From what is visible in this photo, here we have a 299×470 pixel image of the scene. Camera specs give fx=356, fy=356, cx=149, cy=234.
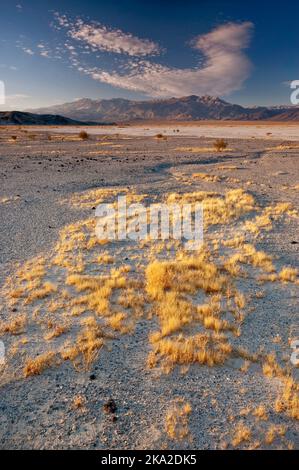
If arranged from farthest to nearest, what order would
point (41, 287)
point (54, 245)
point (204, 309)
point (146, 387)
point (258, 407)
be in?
point (54, 245)
point (41, 287)
point (204, 309)
point (146, 387)
point (258, 407)

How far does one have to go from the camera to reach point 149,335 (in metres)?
7.17

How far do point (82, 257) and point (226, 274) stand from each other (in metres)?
4.50

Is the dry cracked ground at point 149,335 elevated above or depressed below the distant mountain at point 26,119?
below

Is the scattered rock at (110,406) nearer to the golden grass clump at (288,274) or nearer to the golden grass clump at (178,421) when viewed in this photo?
the golden grass clump at (178,421)

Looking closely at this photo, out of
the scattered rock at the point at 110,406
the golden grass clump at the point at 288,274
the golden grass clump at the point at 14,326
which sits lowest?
the scattered rock at the point at 110,406

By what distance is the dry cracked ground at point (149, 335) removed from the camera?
16.6ft

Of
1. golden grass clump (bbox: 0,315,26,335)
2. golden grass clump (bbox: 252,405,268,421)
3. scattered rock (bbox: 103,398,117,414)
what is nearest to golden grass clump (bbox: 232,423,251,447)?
golden grass clump (bbox: 252,405,268,421)

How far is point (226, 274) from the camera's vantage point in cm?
1000

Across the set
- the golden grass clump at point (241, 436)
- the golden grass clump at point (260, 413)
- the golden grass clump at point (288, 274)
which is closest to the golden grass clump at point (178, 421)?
the golden grass clump at point (241, 436)

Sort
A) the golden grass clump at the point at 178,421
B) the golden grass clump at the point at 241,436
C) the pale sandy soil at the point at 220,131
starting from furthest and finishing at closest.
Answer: the pale sandy soil at the point at 220,131
the golden grass clump at the point at 178,421
the golden grass clump at the point at 241,436

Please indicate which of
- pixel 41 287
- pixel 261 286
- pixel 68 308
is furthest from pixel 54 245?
pixel 261 286

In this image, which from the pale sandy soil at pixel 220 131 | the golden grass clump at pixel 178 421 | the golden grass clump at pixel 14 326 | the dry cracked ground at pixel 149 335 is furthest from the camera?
the pale sandy soil at pixel 220 131

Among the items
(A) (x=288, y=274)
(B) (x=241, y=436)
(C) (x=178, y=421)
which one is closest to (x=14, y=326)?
(C) (x=178, y=421)
